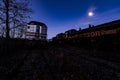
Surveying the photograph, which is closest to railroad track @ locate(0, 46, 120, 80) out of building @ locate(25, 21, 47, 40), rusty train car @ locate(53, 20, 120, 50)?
rusty train car @ locate(53, 20, 120, 50)

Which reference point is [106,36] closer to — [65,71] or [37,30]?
[65,71]

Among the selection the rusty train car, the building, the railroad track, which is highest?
the building

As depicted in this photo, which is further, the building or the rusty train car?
the building

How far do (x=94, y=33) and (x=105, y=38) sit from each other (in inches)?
93.2

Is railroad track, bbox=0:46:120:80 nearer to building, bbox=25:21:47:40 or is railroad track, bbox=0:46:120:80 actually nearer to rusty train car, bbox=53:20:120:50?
rusty train car, bbox=53:20:120:50

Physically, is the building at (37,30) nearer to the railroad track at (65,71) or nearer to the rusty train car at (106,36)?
the rusty train car at (106,36)

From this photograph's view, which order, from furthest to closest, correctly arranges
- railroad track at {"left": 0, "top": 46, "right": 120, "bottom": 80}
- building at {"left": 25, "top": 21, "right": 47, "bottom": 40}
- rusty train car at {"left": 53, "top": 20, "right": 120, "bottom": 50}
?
building at {"left": 25, "top": 21, "right": 47, "bottom": 40}
rusty train car at {"left": 53, "top": 20, "right": 120, "bottom": 50}
railroad track at {"left": 0, "top": 46, "right": 120, "bottom": 80}

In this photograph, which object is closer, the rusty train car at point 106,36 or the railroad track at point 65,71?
the railroad track at point 65,71

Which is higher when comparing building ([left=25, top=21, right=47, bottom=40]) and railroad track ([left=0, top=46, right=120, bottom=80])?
building ([left=25, top=21, right=47, bottom=40])

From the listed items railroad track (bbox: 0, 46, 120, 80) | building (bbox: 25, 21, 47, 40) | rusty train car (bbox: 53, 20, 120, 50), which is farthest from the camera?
building (bbox: 25, 21, 47, 40)

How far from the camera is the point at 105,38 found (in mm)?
12695

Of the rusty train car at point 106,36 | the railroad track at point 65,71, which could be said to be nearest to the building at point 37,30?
the rusty train car at point 106,36

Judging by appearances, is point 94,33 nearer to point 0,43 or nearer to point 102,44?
point 102,44

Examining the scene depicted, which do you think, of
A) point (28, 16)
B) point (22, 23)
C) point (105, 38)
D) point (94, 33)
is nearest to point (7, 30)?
point (22, 23)
